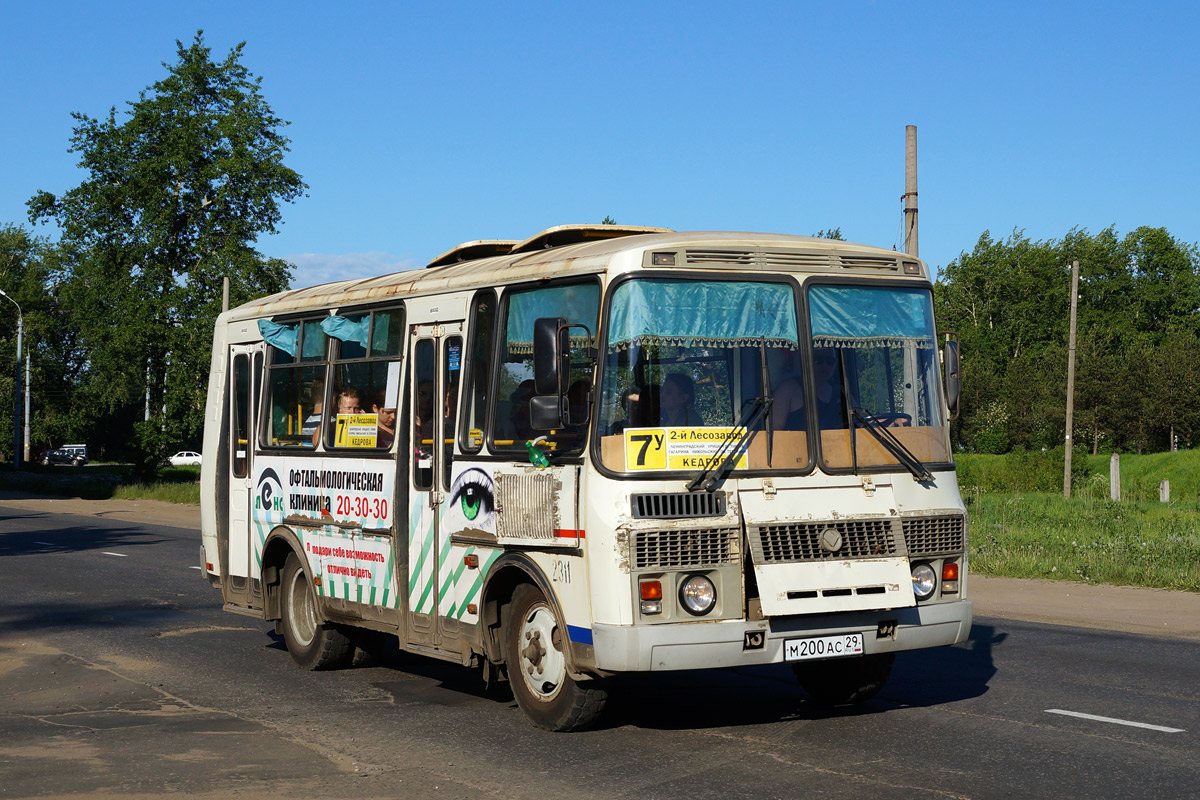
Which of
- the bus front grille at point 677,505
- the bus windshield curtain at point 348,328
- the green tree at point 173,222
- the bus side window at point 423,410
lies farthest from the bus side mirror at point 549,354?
the green tree at point 173,222

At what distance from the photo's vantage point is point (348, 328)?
35.1 feet

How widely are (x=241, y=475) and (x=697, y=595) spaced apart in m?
6.08

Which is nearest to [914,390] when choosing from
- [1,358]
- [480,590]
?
[480,590]

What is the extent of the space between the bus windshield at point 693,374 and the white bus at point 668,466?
0.5 inches

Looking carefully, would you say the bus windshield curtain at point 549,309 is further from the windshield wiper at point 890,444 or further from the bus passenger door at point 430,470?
the windshield wiper at point 890,444

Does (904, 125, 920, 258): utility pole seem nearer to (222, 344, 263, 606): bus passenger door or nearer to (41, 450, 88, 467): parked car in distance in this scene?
(222, 344, 263, 606): bus passenger door

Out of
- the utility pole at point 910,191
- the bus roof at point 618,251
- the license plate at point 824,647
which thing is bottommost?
the license plate at point 824,647

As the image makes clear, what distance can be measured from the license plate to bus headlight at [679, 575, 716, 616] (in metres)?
0.50

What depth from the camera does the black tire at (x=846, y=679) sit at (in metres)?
8.95

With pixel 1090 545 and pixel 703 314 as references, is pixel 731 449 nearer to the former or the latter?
pixel 703 314

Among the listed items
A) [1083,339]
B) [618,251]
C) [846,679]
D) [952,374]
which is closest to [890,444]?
[952,374]

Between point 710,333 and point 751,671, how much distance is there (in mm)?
3830

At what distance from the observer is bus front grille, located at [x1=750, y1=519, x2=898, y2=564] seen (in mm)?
7656

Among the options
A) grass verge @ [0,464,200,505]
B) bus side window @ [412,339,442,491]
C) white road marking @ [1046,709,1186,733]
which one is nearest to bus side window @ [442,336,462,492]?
bus side window @ [412,339,442,491]
